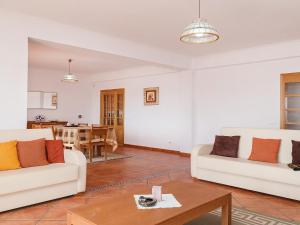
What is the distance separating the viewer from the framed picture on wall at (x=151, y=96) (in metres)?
8.12

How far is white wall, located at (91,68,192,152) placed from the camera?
7.10 metres

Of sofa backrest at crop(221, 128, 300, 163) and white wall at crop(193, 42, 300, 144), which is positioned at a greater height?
white wall at crop(193, 42, 300, 144)

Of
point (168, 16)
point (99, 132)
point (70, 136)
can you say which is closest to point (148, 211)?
point (168, 16)

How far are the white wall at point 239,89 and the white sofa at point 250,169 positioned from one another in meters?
1.44

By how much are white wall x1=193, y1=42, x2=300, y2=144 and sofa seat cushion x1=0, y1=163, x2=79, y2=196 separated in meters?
4.04

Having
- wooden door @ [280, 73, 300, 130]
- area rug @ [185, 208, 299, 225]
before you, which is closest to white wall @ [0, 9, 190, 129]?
area rug @ [185, 208, 299, 225]

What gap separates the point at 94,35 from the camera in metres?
4.80

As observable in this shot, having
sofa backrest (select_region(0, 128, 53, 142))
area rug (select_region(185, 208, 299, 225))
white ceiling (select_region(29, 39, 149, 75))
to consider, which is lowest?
area rug (select_region(185, 208, 299, 225))

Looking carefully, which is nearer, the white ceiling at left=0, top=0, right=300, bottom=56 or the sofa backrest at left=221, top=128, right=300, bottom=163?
the white ceiling at left=0, top=0, right=300, bottom=56

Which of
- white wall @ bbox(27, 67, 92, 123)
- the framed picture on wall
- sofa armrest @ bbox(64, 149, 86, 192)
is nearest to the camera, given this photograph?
sofa armrest @ bbox(64, 149, 86, 192)

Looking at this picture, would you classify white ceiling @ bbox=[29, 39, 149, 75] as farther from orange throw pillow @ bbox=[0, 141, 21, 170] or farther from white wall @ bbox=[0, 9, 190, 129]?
orange throw pillow @ bbox=[0, 141, 21, 170]

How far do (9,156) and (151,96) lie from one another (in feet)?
17.6

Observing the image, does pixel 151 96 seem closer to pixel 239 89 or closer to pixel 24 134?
pixel 239 89

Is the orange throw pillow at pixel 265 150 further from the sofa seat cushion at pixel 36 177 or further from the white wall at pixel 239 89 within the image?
the sofa seat cushion at pixel 36 177
